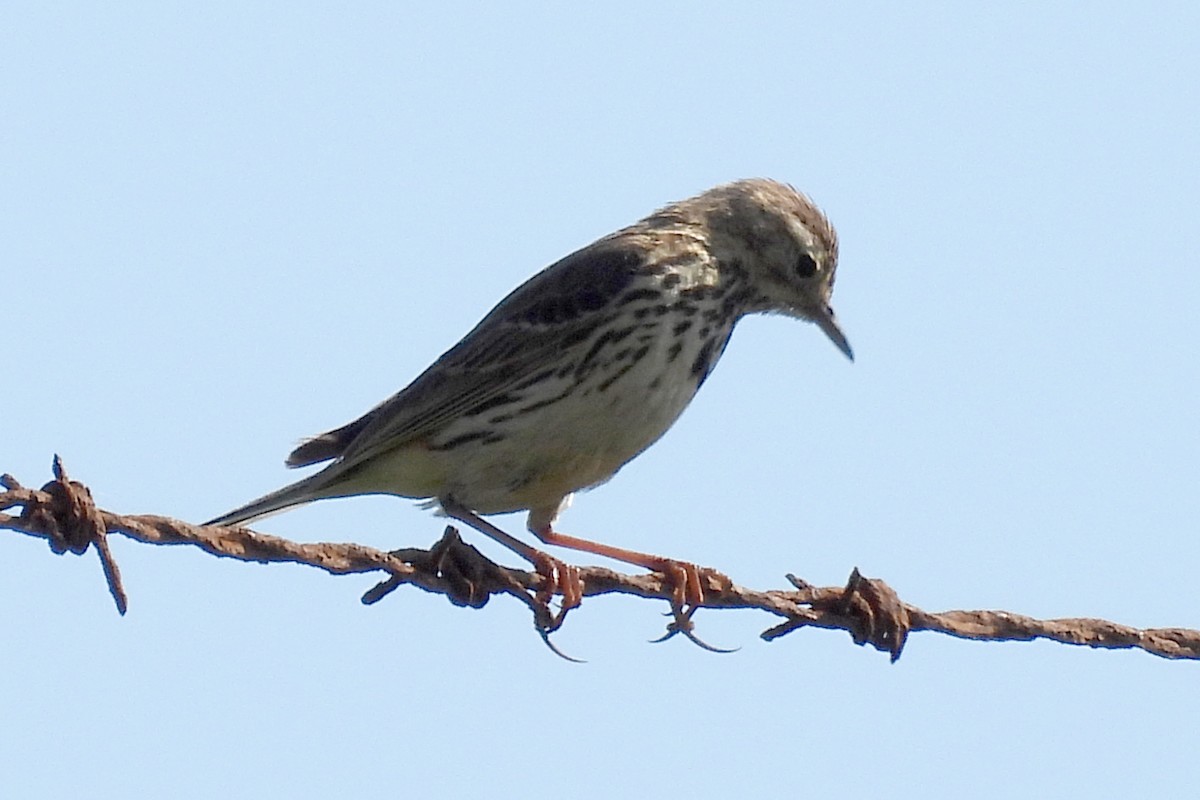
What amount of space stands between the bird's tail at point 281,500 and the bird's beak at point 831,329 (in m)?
2.68

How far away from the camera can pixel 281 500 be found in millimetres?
9258

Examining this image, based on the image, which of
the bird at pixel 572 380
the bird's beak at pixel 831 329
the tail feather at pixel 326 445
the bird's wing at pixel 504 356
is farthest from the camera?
the bird's beak at pixel 831 329

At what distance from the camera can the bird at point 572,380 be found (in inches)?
348

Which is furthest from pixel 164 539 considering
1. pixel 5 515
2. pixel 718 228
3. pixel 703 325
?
pixel 718 228

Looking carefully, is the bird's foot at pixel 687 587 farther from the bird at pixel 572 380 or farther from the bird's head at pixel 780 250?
the bird's head at pixel 780 250

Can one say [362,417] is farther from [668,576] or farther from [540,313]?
[668,576]

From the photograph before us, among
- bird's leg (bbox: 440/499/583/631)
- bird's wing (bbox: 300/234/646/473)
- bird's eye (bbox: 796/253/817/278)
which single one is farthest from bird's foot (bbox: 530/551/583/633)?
bird's eye (bbox: 796/253/817/278)

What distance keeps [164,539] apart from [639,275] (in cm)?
417

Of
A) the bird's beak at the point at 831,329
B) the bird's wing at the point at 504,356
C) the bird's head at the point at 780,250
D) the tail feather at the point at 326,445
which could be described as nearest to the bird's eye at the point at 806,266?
the bird's head at the point at 780,250

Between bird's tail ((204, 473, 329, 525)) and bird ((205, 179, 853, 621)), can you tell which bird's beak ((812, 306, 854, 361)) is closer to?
bird ((205, 179, 853, 621))

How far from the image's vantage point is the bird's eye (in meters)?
10.1

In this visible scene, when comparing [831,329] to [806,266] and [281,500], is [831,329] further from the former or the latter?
[281,500]

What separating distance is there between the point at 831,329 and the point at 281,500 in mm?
2956

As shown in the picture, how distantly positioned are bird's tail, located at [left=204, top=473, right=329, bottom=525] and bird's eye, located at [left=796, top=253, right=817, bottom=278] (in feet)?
8.65
